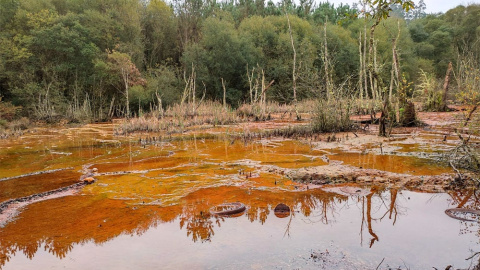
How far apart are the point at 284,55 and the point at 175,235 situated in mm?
23627

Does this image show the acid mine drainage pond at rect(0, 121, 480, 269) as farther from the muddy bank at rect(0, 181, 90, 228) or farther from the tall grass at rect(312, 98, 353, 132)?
the tall grass at rect(312, 98, 353, 132)

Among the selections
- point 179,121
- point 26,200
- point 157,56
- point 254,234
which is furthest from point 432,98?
point 157,56

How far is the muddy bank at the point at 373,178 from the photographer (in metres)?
4.31

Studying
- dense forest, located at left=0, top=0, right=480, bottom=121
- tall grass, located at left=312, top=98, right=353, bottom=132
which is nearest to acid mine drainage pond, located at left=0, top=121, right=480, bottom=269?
tall grass, located at left=312, top=98, right=353, bottom=132

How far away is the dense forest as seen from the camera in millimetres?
18875

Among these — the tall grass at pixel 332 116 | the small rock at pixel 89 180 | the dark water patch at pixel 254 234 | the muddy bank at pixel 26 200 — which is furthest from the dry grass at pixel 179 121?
the dark water patch at pixel 254 234

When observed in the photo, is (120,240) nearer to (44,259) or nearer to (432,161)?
(44,259)

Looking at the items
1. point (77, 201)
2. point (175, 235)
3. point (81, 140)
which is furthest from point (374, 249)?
point (81, 140)

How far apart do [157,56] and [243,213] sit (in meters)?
27.2

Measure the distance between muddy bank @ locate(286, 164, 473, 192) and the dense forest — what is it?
8339mm

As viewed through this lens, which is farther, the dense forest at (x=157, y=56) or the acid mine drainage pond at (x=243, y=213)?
the dense forest at (x=157, y=56)

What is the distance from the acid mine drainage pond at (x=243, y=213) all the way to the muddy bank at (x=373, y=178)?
0.07 ft

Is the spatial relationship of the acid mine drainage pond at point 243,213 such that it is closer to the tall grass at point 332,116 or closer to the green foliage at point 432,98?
the tall grass at point 332,116

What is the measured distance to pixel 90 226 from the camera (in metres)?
3.56
